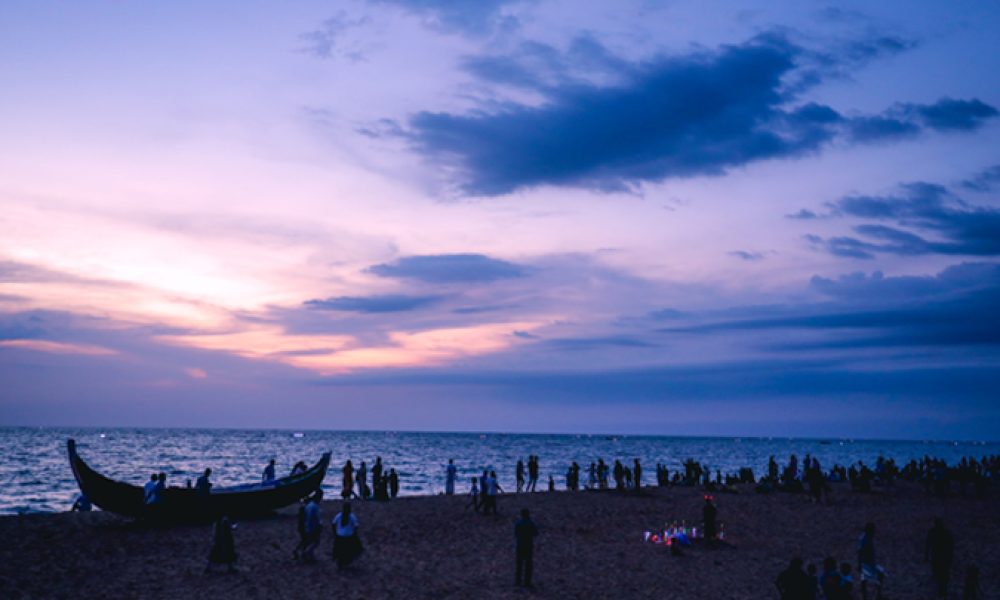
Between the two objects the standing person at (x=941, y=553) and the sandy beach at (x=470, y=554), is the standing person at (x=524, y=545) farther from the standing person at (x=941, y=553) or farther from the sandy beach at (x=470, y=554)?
the standing person at (x=941, y=553)

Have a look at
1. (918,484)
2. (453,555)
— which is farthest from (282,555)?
(918,484)

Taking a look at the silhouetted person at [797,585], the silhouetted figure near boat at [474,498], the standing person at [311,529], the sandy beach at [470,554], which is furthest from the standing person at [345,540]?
the silhouetted figure near boat at [474,498]

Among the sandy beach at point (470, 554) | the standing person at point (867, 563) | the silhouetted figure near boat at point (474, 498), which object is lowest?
the sandy beach at point (470, 554)

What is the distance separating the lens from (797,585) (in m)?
13.5

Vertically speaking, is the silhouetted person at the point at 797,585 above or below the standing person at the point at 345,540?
above

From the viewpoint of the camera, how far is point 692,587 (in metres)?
19.1

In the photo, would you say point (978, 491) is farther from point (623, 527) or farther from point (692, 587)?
point (692, 587)

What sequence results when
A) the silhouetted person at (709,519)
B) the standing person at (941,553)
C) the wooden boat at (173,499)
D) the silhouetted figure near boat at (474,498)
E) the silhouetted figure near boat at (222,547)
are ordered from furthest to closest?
the silhouetted figure near boat at (474,498) → the wooden boat at (173,499) → the silhouetted person at (709,519) → the silhouetted figure near boat at (222,547) → the standing person at (941,553)

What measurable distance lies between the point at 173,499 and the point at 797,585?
20905 mm

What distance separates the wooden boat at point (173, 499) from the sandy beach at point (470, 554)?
69 centimetres

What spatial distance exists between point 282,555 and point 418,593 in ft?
18.8

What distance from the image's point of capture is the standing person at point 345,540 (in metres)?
19.1

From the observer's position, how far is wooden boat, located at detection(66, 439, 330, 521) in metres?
25.4

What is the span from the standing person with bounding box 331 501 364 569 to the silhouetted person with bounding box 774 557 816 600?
10.7 metres
